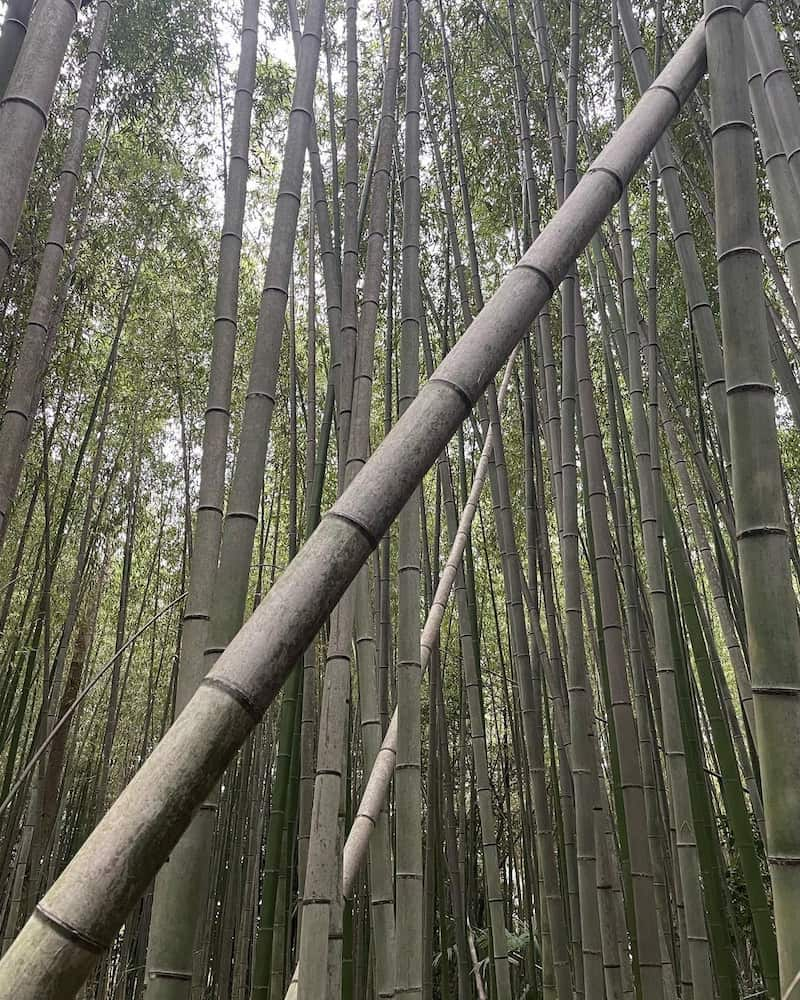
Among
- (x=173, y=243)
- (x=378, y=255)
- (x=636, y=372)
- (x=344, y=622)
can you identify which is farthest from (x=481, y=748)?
(x=173, y=243)

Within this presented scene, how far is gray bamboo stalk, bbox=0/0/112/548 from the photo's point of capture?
4.24 ft

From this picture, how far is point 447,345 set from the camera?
9.67 ft

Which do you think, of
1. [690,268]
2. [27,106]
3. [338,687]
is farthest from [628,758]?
[27,106]

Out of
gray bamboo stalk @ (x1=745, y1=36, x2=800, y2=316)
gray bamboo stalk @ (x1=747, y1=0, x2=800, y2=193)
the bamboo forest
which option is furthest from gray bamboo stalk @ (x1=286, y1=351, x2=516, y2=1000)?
gray bamboo stalk @ (x1=747, y1=0, x2=800, y2=193)

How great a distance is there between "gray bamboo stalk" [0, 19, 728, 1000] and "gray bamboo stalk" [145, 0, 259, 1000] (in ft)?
1.36

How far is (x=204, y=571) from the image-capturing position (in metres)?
0.98

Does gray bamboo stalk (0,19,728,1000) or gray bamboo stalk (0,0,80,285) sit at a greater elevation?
gray bamboo stalk (0,0,80,285)

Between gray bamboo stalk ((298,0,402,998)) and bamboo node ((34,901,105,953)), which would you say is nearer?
bamboo node ((34,901,105,953))

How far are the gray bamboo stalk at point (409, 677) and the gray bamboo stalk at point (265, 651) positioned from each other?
1.76 feet

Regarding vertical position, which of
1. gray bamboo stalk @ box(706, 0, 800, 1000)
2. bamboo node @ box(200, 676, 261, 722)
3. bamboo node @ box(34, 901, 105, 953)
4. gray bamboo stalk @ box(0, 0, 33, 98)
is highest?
gray bamboo stalk @ box(0, 0, 33, 98)

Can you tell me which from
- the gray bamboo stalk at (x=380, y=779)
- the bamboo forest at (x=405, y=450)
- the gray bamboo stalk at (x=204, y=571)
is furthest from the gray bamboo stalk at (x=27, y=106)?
the gray bamboo stalk at (x=380, y=779)

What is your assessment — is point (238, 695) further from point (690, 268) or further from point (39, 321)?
point (39, 321)

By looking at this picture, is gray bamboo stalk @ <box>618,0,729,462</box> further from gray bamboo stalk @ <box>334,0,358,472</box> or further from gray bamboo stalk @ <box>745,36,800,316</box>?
gray bamboo stalk @ <box>334,0,358,472</box>

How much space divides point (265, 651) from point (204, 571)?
0.52 meters
